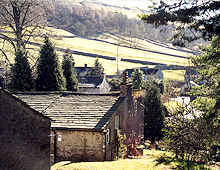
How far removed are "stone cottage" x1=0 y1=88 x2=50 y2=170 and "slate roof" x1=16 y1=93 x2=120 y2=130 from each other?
652 cm

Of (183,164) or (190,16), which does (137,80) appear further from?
(190,16)

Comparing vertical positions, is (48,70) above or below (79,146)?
above

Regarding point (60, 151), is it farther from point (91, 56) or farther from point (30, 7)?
point (91, 56)

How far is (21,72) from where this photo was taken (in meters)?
30.3

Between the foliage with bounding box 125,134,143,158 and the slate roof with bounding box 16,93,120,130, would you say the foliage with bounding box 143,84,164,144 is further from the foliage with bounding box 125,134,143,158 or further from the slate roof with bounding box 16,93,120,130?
the slate roof with bounding box 16,93,120,130

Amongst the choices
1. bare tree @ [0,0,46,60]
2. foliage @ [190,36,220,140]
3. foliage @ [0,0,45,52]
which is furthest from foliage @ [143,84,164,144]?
foliage @ [190,36,220,140]

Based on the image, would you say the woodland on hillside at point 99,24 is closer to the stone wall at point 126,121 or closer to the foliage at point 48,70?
the foliage at point 48,70

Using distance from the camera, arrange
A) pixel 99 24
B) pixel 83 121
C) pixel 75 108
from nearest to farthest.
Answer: pixel 83 121
pixel 75 108
pixel 99 24

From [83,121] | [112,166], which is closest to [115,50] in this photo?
[83,121]

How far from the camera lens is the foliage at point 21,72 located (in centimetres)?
3014

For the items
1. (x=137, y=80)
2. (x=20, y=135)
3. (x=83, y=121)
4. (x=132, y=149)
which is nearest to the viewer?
(x=20, y=135)

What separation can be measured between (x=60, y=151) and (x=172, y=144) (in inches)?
277

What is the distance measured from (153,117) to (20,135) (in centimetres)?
2567

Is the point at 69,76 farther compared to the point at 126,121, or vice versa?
the point at 69,76
